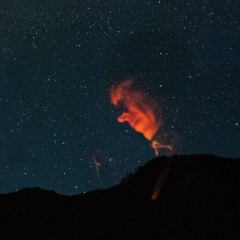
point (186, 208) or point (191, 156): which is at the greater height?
point (191, 156)

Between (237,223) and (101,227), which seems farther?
(101,227)

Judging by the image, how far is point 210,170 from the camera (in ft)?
64.3

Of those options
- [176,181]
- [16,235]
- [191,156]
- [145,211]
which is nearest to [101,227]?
[145,211]

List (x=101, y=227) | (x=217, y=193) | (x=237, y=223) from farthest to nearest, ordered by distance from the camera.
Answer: (x=217, y=193)
(x=101, y=227)
(x=237, y=223)

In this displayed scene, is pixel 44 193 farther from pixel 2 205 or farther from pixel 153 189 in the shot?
Result: pixel 153 189

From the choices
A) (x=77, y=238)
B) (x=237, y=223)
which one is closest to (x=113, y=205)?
(x=77, y=238)

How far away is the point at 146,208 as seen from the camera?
16891 millimetres

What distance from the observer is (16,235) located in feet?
52.9

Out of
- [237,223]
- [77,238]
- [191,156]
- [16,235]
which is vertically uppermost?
[191,156]

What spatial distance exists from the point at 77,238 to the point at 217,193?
7710 millimetres

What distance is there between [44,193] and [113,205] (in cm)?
616

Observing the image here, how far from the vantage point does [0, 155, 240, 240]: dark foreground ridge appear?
580 inches

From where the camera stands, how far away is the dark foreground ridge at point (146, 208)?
1473 cm

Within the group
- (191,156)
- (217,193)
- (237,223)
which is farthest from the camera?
(191,156)
